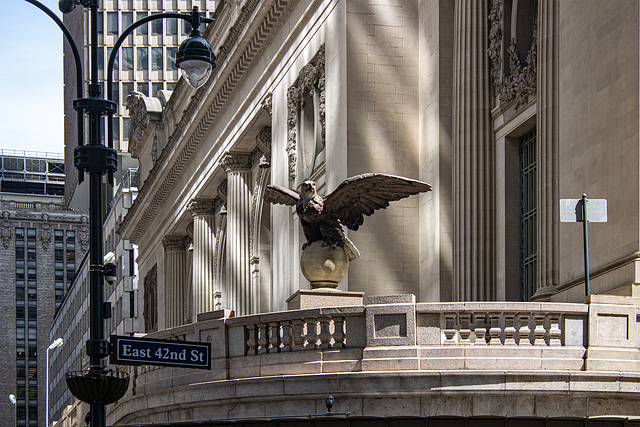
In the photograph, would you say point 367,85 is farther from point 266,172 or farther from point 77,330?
point 77,330

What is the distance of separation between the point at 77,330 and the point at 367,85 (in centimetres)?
8640

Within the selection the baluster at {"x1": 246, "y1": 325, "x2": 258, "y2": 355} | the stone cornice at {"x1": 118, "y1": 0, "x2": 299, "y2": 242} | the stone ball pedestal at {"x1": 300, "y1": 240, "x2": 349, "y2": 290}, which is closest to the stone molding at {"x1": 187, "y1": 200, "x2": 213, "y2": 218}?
the stone cornice at {"x1": 118, "y1": 0, "x2": 299, "y2": 242}

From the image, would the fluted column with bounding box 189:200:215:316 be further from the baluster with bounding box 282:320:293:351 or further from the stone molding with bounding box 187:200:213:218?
the baluster with bounding box 282:320:293:351

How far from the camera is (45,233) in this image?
6668 inches

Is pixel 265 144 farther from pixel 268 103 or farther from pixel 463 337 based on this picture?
pixel 463 337

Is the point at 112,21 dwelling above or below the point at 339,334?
above

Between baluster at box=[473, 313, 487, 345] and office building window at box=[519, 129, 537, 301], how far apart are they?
8.63 meters

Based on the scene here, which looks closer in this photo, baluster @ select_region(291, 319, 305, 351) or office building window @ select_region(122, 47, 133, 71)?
baluster @ select_region(291, 319, 305, 351)

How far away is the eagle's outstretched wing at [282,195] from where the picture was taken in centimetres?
2646

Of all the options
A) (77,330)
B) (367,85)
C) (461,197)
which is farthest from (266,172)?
(77,330)

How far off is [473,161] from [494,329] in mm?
11395

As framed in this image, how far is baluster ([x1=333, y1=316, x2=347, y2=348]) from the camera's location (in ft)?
73.0

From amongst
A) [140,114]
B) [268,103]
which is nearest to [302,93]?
[268,103]

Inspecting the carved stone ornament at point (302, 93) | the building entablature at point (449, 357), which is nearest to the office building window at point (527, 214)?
the building entablature at point (449, 357)
